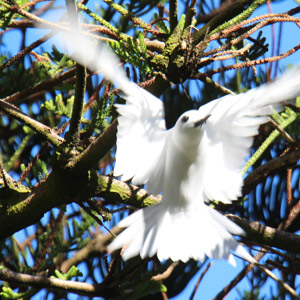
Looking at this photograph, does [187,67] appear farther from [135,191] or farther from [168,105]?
[168,105]

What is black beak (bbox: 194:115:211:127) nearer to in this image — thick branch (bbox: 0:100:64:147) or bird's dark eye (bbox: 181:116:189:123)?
bird's dark eye (bbox: 181:116:189:123)

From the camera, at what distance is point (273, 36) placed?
2354mm

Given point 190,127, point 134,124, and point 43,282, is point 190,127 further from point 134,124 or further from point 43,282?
point 43,282

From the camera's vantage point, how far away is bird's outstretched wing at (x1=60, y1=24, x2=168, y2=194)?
1635 millimetres

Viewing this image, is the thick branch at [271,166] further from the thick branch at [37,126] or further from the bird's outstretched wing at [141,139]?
the thick branch at [37,126]

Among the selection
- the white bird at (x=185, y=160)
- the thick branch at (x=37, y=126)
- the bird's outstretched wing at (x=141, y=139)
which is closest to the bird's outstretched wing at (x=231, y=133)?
the white bird at (x=185, y=160)

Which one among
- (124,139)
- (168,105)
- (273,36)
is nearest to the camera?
(124,139)

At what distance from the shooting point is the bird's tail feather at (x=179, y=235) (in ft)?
5.90

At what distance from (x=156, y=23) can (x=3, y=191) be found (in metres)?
0.72

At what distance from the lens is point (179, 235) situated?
1.95 metres

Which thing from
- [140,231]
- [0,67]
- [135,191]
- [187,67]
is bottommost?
[140,231]

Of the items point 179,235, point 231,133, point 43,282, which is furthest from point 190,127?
point 43,282

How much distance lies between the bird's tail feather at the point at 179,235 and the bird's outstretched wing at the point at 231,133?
0.30ft

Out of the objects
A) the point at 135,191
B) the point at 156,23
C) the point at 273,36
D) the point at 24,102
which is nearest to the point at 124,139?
the point at 135,191
